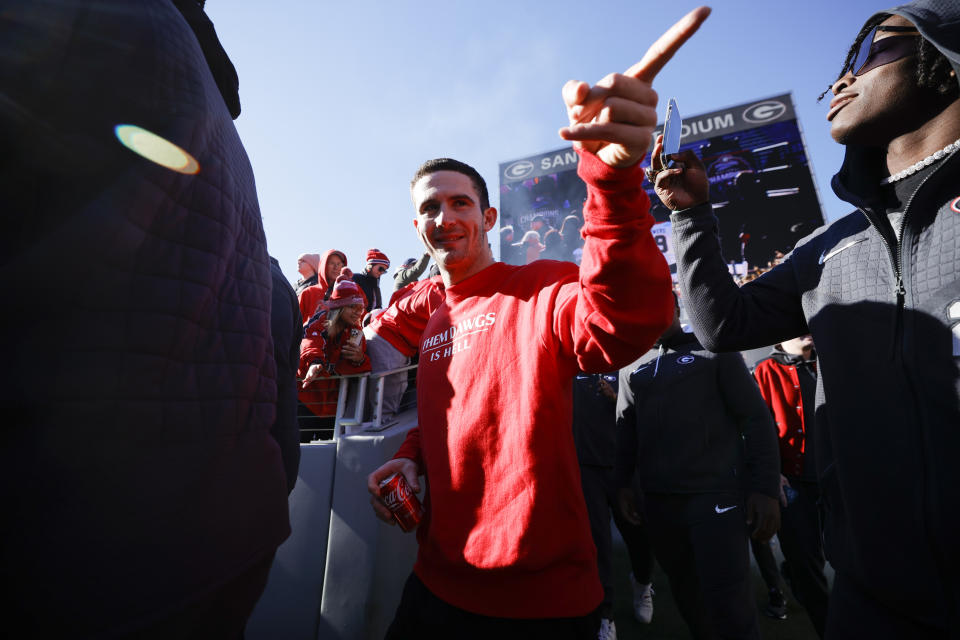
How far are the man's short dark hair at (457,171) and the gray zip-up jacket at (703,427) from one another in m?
2.07

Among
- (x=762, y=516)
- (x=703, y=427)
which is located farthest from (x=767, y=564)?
(x=703, y=427)

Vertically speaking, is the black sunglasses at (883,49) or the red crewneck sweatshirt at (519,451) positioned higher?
the black sunglasses at (883,49)

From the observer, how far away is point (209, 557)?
74 cm

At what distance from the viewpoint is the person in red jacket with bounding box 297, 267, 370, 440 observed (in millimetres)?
3807

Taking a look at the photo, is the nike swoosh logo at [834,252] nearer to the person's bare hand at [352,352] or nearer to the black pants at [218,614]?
the black pants at [218,614]

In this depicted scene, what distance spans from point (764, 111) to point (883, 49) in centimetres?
2311

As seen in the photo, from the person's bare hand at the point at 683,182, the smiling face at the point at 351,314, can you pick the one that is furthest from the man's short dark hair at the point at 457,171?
the smiling face at the point at 351,314

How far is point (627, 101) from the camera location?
908 millimetres

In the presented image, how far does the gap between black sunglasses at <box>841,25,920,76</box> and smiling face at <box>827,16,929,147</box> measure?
1cm

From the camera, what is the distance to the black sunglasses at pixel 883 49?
1.47 m

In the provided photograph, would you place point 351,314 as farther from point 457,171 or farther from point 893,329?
point 893,329

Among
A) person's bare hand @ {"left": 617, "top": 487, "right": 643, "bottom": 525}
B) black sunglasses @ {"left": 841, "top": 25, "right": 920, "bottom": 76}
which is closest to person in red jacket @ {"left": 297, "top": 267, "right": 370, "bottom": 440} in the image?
person's bare hand @ {"left": 617, "top": 487, "right": 643, "bottom": 525}

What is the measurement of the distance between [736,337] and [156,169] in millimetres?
1997

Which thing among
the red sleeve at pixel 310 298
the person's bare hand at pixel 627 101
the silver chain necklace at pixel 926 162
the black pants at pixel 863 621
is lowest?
the black pants at pixel 863 621
